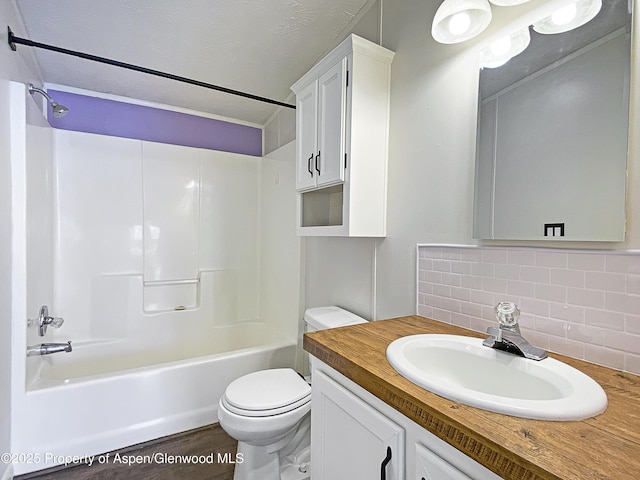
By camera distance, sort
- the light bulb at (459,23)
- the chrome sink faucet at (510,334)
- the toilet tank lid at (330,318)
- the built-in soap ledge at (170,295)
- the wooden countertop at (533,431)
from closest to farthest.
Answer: the wooden countertop at (533,431)
the chrome sink faucet at (510,334)
the light bulb at (459,23)
the toilet tank lid at (330,318)
the built-in soap ledge at (170,295)

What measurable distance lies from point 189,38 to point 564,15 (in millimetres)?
1844

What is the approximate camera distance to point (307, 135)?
5.49ft

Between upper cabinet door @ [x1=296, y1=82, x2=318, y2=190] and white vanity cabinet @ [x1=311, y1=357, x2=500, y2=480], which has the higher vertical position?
upper cabinet door @ [x1=296, y1=82, x2=318, y2=190]

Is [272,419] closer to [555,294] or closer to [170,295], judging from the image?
[555,294]

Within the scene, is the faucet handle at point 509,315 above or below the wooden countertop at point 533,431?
above

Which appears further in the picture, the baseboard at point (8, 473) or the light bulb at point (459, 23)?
the baseboard at point (8, 473)

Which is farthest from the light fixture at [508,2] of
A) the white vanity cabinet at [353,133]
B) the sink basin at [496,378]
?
the sink basin at [496,378]

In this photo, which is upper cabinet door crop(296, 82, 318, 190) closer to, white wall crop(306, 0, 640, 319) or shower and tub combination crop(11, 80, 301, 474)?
white wall crop(306, 0, 640, 319)

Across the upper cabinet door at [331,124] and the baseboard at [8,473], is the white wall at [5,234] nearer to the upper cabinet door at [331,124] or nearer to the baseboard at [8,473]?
the baseboard at [8,473]

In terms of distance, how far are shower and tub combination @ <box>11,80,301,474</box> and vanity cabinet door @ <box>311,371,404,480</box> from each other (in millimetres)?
1274

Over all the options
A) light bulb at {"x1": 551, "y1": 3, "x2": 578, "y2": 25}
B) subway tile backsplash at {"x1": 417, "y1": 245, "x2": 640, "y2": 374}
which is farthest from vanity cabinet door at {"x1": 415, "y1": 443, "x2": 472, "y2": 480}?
light bulb at {"x1": 551, "y1": 3, "x2": 578, "y2": 25}

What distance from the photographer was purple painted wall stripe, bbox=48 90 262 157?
8.04 feet

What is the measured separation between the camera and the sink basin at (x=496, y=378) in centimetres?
56

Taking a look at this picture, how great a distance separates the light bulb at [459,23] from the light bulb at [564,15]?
0.25 meters
